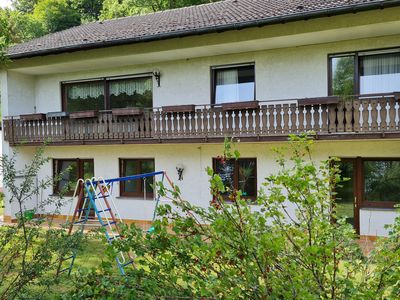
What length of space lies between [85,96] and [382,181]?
1073 cm

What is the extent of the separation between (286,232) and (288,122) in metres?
7.66

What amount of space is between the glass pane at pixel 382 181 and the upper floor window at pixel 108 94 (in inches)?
291

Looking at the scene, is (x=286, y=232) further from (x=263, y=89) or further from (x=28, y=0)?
(x=28, y=0)

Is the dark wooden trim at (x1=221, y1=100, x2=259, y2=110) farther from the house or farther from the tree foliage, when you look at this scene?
the tree foliage

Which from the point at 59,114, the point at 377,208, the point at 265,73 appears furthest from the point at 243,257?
the point at 59,114

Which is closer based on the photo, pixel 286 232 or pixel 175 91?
pixel 286 232

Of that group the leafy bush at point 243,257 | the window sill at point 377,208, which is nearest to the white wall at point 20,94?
the window sill at point 377,208

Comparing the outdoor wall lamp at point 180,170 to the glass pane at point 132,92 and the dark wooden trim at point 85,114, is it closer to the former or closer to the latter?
the glass pane at point 132,92

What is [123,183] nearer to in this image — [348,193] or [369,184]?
[348,193]

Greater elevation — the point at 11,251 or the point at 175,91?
the point at 175,91

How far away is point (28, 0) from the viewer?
47.0 meters

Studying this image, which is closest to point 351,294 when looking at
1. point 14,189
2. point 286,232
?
point 286,232

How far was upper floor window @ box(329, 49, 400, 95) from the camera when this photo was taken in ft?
33.1

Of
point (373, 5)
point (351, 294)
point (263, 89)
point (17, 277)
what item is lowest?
point (17, 277)
